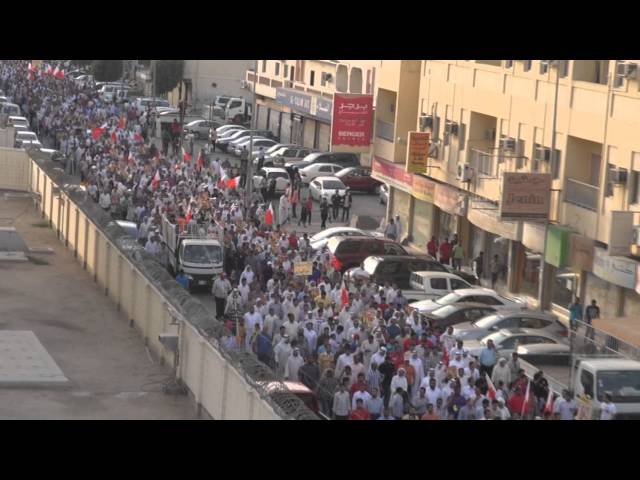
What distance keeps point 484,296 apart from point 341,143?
14231mm

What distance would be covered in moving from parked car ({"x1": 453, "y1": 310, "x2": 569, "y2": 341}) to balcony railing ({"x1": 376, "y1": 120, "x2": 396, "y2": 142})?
47.6ft

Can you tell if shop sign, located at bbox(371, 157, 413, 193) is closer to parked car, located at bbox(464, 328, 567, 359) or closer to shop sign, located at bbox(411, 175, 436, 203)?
shop sign, located at bbox(411, 175, 436, 203)

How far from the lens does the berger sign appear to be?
1156 inches

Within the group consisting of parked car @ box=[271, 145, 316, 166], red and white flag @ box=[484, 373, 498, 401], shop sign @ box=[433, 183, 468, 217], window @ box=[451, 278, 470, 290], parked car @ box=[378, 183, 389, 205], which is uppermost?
shop sign @ box=[433, 183, 468, 217]

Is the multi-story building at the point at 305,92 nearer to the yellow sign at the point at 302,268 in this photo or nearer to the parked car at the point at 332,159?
the parked car at the point at 332,159

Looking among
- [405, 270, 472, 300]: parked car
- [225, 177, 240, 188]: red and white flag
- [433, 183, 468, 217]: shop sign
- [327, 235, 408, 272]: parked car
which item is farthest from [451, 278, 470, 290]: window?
[225, 177, 240, 188]: red and white flag

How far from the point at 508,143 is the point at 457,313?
781 cm

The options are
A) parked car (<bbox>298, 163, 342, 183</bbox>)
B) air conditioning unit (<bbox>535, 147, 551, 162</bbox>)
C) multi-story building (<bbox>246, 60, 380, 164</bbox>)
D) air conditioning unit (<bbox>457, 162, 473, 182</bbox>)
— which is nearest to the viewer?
air conditioning unit (<bbox>535, 147, 551, 162</bbox>)

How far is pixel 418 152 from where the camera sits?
35.6 m

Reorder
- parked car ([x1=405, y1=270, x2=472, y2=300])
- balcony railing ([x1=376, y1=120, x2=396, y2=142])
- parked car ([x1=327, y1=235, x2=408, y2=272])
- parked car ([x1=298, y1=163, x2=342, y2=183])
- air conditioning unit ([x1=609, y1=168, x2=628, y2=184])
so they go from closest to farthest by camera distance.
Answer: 1. air conditioning unit ([x1=609, y1=168, x2=628, y2=184])
2. parked car ([x1=405, y1=270, x2=472, y2=300])
3. parked car ([x1=327, y1=235, x2=408, y2=272])
4. balcony railing ([x1=376, y1=120, x2=396, y2=142])
5. parked car ([x1=298, y1=163, x2=342, y2=183])

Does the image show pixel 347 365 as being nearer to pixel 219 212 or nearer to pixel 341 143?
pixel 219 212

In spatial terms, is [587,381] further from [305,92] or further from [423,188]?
[305,92]

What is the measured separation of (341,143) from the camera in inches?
1585
